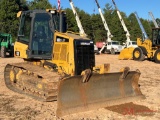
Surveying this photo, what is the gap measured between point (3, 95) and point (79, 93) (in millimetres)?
2942

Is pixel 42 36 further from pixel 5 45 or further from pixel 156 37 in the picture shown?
pixel 5 45

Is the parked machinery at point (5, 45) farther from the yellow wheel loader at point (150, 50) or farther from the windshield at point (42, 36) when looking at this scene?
the windshield at point (42, 36)

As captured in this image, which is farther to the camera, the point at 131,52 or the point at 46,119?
the point at 131,52

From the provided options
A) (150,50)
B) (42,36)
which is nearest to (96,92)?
(42,36)

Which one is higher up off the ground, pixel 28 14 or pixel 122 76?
pixel 28 14

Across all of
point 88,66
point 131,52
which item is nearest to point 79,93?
point 88,66

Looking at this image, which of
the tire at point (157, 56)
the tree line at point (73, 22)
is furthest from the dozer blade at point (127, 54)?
the tree line at point (73, 22)

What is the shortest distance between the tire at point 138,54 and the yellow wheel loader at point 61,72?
578 inches

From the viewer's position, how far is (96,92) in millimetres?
7695

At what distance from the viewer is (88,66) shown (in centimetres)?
865

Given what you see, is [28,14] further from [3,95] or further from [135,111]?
[135,111]

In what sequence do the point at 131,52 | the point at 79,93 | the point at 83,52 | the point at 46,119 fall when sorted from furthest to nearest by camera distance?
the point at 131,52 → the point at 83,52 → the point at 79,93 → the point at 46,119

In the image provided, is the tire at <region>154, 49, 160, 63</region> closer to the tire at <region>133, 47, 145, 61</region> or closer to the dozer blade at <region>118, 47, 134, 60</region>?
the tire at <region>133, 47, 145, 61</region>

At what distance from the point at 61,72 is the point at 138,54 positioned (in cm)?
1583
